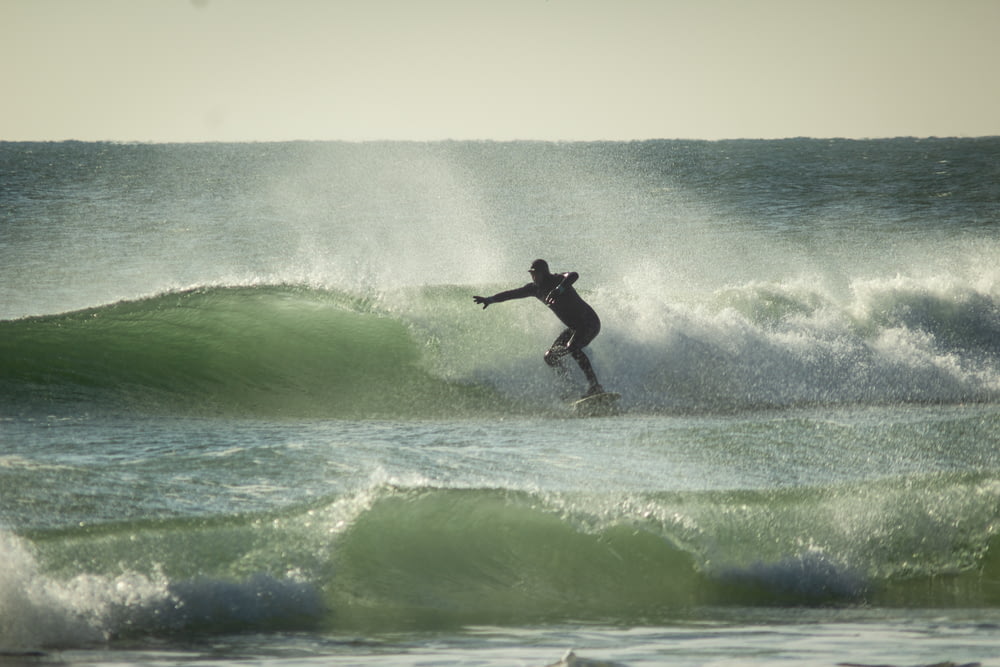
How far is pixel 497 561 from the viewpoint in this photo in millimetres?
6742

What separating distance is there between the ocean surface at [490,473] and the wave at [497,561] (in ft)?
0.06

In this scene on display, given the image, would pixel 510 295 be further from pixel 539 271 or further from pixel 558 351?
pixel 558 351

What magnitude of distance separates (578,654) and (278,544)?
6.99 ft

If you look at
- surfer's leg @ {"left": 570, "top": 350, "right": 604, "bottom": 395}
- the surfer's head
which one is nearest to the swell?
surfer's leg @ {"left": 570, "top": 350, "right": 604, "bottom": 395}

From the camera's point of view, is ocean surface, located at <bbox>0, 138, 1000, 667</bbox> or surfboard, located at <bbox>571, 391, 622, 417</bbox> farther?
surfboard, located at <bbox>571, 391, 622, 417</bbox>

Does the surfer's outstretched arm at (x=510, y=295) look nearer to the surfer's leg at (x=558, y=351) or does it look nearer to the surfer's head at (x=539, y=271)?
the surfer's head at (x=539, y=271)

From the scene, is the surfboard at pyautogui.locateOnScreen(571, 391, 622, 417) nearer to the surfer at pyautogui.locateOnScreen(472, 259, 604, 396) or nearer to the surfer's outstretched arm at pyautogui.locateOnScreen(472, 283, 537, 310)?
the surfer at pyautogui.locateOnScreen(472, 259, 604, 396)

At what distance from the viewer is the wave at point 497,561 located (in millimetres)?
5824

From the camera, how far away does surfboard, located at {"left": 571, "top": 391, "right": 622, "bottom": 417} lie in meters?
11.8

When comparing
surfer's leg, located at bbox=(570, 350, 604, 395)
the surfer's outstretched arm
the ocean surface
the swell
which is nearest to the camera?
the ocean surface

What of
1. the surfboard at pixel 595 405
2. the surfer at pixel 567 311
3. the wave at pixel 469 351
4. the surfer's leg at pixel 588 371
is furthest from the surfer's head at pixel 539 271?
the wave at pixel 469 351

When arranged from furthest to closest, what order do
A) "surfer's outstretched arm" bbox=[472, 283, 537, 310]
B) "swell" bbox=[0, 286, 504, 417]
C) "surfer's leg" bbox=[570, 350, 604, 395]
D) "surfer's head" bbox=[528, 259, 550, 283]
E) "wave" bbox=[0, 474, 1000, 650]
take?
"swell" bbox=[0, 286, 504, 417]
"surfer's leg" bbox=[570, 350, 604, 395]
"surfer's head" bbox=[528, 259, 550, 283]
"surfer's outstretched arm" bbox=[472, 283, 537, 310]
"wave" bbox=[0, 474, 1000, 650]

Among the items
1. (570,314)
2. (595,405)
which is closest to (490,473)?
(570,314)

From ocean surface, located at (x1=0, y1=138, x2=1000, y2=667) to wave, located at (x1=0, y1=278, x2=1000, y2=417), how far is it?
48 mm
